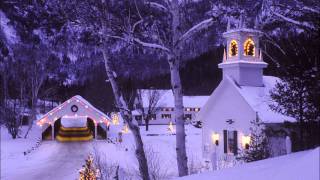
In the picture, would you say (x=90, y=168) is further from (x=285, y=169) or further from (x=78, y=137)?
(x=78, y=137)

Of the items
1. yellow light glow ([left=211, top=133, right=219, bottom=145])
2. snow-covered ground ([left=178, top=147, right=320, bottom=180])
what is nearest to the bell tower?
yellow light glow ([left=211, top=133, right=219, bottom=145])

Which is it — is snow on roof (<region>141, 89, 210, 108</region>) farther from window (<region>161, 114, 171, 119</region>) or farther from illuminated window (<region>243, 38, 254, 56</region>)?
illuminated window (<region>243, 38, 254, 56</region>)

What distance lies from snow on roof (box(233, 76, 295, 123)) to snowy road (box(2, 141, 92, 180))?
10.0 meters

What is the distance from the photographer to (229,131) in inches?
1093

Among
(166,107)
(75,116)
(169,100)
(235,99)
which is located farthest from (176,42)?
(169,100)

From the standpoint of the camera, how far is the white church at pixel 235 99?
26.6 meters

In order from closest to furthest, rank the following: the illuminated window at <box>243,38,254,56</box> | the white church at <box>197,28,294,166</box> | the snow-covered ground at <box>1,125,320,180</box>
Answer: the snow-covered ground at <box>1,125,320,180</box>
the white church at <box>197,28,294,166</box>
the illuminated window at <box>243,38,254,56</box>

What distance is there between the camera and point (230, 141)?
27.6m

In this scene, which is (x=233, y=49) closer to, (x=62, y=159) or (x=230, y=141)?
(x=230, y=141)

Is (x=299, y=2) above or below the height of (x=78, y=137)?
above

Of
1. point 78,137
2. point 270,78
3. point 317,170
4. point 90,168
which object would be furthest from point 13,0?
point 78,137

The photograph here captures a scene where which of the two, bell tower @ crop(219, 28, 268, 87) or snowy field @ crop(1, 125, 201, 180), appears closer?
snowy field @ crop(1, 125, 201, 180)

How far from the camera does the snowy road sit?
70.8ft

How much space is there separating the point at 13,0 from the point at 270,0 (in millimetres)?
6665
